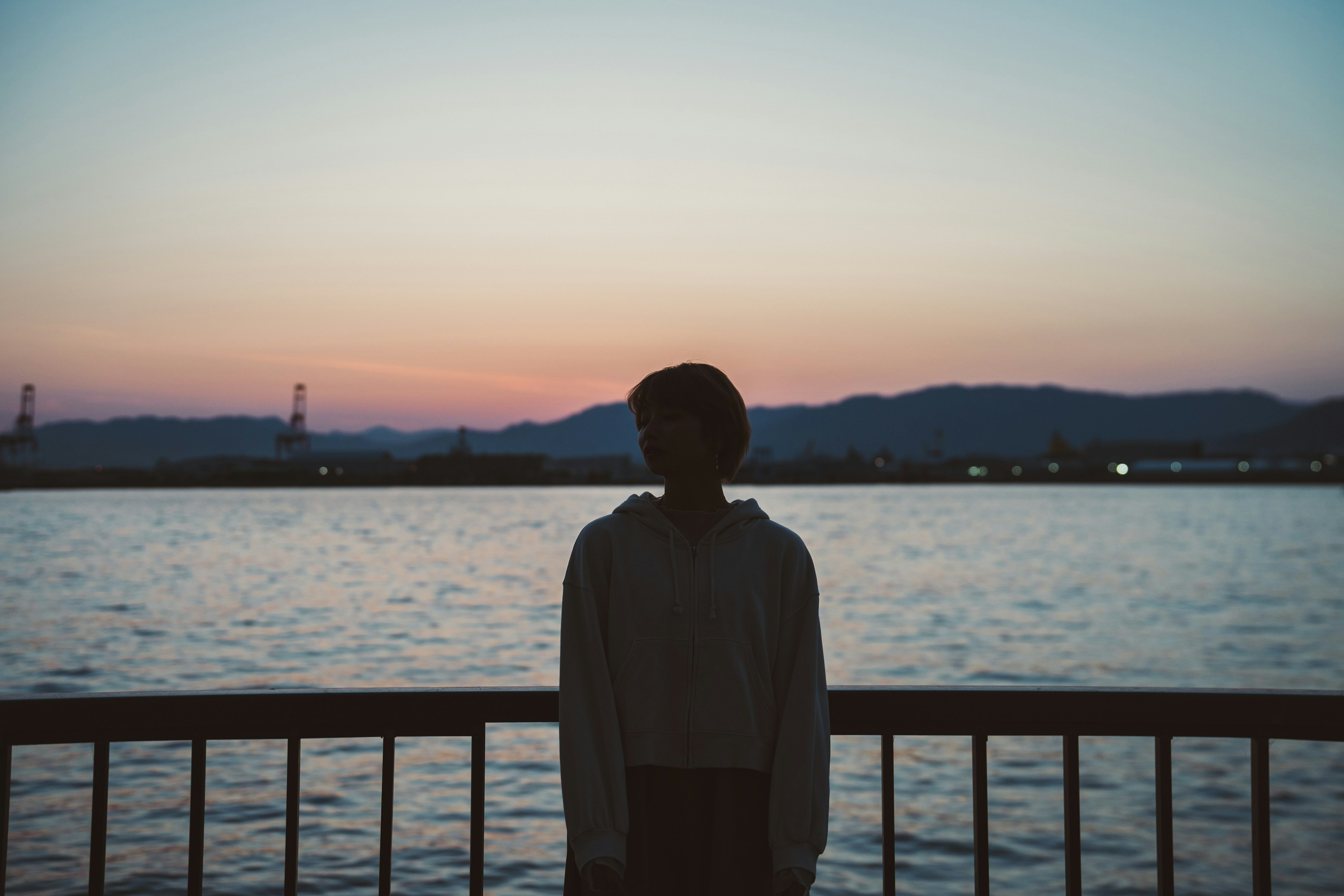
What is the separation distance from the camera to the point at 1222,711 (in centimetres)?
323

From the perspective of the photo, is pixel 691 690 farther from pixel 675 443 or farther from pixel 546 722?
pixel 546 722

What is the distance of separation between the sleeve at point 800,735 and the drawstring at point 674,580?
0.27 meters

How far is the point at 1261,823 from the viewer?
3.12 meters

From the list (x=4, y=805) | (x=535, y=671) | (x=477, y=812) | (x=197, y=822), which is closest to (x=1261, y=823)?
(x=477, y=812)

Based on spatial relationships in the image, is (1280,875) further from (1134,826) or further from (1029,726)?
(1029,726)

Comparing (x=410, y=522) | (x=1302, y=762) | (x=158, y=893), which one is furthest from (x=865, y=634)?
(x=410, y=522)

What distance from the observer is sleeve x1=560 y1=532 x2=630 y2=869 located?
245 cm

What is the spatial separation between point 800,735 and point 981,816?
956mm

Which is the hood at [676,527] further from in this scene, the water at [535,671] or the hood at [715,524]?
the water at [535,671]

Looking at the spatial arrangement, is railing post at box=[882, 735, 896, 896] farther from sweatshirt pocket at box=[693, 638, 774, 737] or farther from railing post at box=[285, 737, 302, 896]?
railing post at box=[285, 737, 302, 896]

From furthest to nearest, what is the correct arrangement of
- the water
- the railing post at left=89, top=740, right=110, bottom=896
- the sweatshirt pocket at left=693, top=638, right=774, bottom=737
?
the water
the railing post at left=89, top=740, right=110, bottom=896
the sweatshirt pocket at left=693, top=638, right=774, bottom=737

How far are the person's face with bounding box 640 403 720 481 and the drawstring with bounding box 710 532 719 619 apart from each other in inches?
7.9

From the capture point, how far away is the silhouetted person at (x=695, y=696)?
2.51 m

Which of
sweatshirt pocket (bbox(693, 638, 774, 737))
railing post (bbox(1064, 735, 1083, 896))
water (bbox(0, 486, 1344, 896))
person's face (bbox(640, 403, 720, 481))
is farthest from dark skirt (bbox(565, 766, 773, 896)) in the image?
water (bbox(0, 486, 1344, 896))
